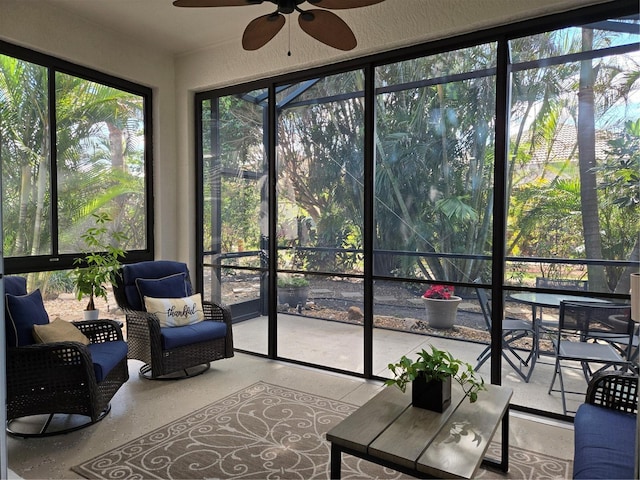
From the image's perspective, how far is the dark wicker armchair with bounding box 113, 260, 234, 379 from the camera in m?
3.65

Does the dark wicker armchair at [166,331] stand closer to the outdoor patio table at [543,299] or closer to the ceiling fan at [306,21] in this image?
the ceiling fan at [306,21]

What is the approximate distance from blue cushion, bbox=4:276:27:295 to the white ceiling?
7.97 feet

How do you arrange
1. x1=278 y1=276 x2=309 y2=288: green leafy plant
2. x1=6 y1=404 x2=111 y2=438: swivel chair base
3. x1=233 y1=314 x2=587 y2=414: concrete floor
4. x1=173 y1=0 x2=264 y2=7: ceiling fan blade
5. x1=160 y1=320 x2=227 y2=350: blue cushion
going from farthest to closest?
x1=278 y1=276 x2=309 y2=288: green leafy plant, x1=160 y1=320 x2=227 y2=350: blue cushion, x1=233 y1=314 x2=587 y2=414: concrete floor, x1=6 y1=404 x2=111 y2=438: swivel chair base, x1=173 y1=0 x2=264 y2=7: ceiling fan blade

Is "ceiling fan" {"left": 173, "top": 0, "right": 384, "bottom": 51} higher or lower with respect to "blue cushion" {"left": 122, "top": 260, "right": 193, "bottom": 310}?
higher

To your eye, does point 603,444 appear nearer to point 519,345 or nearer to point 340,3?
point 519,345

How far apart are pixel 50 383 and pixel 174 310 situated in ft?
4.11

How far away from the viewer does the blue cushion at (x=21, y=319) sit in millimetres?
2818

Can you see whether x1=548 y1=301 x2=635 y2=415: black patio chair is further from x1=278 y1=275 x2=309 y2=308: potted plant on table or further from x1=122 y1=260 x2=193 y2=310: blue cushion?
x1=122 y1=260 x2=193 y2=310: blue cushion

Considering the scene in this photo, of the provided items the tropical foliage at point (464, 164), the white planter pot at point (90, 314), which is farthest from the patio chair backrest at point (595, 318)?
the white planter pot at point (90, 314)

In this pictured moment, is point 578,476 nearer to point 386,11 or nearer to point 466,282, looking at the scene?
point 466,282

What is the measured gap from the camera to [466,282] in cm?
348

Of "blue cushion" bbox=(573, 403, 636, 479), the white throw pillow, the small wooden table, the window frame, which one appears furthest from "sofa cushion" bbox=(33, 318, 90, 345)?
"blue cushion" bbox=(573, 403, 636, 479)

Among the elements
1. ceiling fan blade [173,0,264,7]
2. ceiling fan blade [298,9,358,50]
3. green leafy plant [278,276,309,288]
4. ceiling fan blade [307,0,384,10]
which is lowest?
green leafy plant [278,276,309,288]

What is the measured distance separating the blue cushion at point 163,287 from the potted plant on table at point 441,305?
7.30ft
